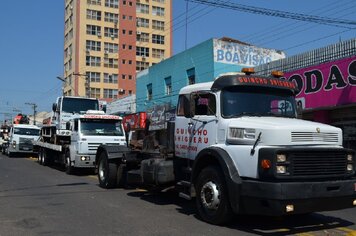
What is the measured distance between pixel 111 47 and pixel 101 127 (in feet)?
245

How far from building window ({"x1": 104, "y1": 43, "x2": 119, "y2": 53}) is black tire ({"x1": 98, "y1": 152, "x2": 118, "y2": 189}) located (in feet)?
257

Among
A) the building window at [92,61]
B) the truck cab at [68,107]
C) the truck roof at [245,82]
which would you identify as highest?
the building window at [92,61]

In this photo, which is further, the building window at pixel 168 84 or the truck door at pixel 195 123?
the building window at pixel 168 84

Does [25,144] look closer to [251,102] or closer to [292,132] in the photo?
[251,102]

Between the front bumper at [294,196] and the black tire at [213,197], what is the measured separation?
1.51 ft

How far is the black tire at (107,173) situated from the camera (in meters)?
13.7

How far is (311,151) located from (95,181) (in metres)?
10.00

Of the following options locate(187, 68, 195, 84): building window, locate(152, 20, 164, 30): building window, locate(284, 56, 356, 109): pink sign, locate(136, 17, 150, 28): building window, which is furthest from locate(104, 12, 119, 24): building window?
locate(284, 56, 356, 109): pink sign

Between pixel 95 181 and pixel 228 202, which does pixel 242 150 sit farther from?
pixel 95 181

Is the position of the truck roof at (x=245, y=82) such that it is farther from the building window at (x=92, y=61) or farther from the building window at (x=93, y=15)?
the building window at (x=93, y=15)

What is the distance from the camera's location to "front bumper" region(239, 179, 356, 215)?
7.33m

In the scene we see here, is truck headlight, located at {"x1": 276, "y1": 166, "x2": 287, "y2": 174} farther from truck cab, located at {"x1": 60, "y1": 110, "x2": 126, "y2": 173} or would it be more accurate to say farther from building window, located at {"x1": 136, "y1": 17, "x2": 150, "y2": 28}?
building window, located at {"x1": 136, "y1": 17, "x2": 150, "y2": 28}

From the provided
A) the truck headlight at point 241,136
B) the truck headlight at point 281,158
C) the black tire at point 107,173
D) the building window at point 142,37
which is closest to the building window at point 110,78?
the building window at point 142,37

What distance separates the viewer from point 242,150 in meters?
8.06
